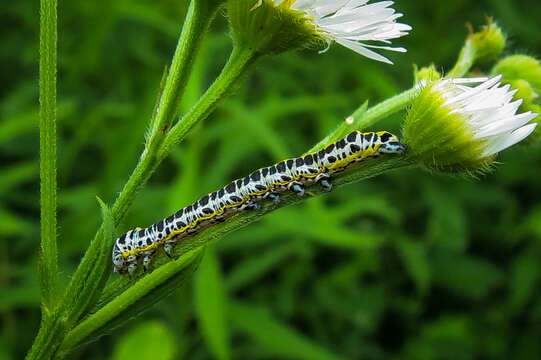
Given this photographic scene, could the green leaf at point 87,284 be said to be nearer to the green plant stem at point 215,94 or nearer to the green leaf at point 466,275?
the green plant stem at point 215,94

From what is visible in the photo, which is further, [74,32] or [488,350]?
[74,32]

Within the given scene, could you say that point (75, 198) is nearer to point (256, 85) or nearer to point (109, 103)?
point (109, 103)

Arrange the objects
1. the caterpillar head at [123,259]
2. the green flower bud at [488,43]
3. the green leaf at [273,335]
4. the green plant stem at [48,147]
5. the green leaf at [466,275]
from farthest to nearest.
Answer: the green leaf at [466,275], the green leaf at [273,335], the green flower bud at [488,43], the caterpillar head at [123,259], the green plant stem at [48,147]

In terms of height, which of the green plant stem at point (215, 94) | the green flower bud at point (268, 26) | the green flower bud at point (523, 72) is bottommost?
the green flower bud at point (523, 72)

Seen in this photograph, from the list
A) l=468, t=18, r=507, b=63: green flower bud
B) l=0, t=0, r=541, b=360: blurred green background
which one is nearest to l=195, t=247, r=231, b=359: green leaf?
l=0, t=0, r=541, b=360: blurred green background

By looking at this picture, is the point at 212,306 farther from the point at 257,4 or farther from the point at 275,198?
the point at 257,4

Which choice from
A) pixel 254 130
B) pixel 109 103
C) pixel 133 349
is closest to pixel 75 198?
pixel 109 103

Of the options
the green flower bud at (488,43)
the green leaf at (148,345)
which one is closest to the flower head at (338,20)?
the green flower bud at (488,43)

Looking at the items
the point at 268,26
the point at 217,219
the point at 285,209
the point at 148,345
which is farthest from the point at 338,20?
the point at 285,209
